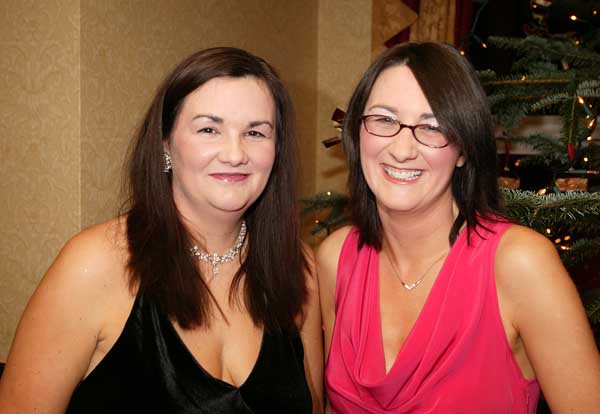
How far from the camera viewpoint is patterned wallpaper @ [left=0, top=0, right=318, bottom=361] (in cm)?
288

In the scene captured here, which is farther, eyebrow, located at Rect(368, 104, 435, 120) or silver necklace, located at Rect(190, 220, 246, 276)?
silver necklace, located at Rect(190, 220, 246, 276)

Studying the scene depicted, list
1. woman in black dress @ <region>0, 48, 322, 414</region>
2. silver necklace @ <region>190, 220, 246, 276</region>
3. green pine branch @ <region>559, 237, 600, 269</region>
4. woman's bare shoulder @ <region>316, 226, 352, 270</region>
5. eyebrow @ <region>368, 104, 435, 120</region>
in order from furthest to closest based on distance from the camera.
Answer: woman's bare shoulder @ <region>316, 226, 352, 270</region>, green pine branch @ <region>559, 237, 600, 269</region>, silver necklace @ <region>190, 220, 246, 276</region>, eyebrow @ <region>368, 104, 435, 120</region>, woman in black dress @ <region>0, 48, 322, 414</region>

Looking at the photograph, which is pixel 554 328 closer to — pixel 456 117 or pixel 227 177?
pixel 456 117

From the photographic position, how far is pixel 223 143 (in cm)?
178

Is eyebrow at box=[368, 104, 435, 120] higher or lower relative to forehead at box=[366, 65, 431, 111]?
lower

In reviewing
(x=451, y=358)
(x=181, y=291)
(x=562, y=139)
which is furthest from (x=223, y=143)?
(x=562, y=139)

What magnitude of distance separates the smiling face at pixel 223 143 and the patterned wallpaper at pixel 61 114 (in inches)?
49.2

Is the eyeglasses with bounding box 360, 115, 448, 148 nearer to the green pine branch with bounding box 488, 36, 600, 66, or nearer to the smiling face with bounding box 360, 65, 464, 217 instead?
the smiling face with bounding box 360, 65, 464, 217

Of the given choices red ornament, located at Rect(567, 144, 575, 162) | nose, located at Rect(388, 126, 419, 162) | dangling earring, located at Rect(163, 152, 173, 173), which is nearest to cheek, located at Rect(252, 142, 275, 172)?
dangling earring, located at Rect(163, 152, 173, 173)

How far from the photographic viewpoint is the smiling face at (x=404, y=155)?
1810mm

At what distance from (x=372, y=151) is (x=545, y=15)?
71.7 inches

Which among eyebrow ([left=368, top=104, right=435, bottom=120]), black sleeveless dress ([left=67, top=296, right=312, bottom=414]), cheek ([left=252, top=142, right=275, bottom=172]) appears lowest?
black sleeveless dress ([left=67, top=296, right=312, bottom=414])

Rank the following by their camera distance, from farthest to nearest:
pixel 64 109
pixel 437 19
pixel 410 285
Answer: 1. pixel 437 19
2. pixel 64 109
3. pixel 410 285

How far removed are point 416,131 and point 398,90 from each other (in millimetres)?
133
